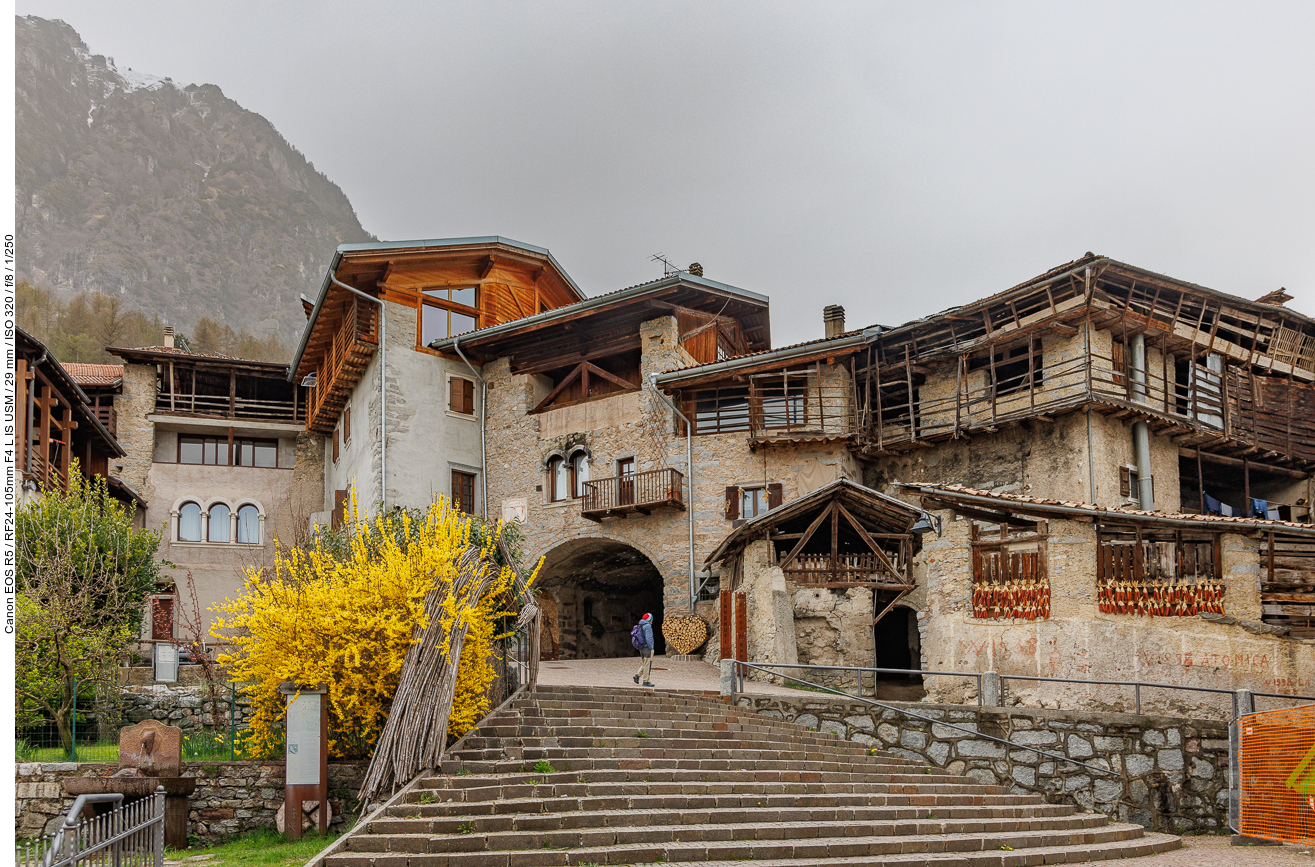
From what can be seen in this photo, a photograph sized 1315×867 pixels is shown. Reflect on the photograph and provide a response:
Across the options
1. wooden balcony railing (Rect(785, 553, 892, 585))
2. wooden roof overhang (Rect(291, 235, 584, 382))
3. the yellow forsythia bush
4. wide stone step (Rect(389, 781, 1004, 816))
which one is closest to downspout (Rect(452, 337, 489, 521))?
wooden roof overhang (Rect(291, 235, 584, 382))

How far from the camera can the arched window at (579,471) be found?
92.0ft

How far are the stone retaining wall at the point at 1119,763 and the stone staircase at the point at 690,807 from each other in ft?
1.42

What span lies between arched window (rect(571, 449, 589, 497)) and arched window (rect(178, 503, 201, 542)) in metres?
13.3

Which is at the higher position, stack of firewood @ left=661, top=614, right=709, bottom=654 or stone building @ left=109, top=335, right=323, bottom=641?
stone building @ left=109, top=335, right=323, bottom=641

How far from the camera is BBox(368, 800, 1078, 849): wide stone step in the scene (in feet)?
33.3

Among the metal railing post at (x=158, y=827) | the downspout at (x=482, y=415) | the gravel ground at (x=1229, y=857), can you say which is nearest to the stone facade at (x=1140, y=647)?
the gravel ground at (x=1229, y=857)

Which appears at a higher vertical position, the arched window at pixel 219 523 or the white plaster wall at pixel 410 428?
the white plaster wall at pixel 410 428

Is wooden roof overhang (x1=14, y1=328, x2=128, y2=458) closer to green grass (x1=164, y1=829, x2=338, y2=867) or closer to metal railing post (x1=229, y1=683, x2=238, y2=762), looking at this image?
metal railing post (x1=229, y1=683, x2=238, y2=762)

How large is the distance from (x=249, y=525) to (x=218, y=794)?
22.0 meters

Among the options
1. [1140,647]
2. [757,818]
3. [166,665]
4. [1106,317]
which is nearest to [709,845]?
[757,818]

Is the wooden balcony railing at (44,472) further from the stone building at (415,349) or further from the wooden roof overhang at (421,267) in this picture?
the wooden roof overhang at (421,267)

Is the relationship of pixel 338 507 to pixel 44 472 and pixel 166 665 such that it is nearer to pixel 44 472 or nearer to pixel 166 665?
pixel 44 472

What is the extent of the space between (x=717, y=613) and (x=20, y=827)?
48.4ft

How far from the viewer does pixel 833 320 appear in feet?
98.3
